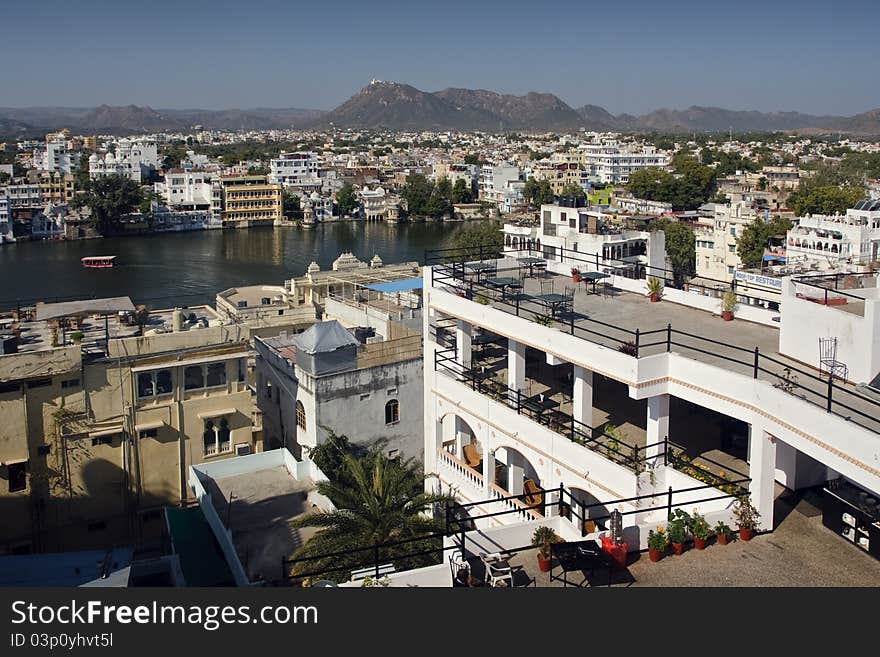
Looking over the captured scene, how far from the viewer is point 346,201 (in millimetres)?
69562

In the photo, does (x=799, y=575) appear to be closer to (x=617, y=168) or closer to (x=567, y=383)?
(x=567, y=383)

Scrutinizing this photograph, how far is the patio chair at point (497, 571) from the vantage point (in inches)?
213

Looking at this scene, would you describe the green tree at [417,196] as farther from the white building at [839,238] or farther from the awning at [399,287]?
the awning at [399,287]

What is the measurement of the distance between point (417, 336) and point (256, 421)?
269 cm

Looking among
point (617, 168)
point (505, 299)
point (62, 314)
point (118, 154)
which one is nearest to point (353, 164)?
point (118, 154)

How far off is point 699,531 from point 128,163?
257 feet

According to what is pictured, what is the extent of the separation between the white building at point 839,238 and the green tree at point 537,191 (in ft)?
117

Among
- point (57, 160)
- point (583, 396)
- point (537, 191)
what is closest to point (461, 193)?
point (537, 191)

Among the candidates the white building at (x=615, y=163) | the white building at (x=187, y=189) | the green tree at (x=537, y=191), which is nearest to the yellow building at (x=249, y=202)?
the white building at (x=187, y=189)

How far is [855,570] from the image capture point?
558 centimetres

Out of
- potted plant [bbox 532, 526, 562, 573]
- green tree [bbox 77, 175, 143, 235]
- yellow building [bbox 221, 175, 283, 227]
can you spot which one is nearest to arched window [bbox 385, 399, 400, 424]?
potted plant [bbox 532, 526, 562, 573]

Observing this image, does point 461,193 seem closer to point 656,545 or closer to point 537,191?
point 537,191

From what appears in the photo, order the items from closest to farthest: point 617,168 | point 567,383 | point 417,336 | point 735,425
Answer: point 735,425
point 567,383
point 417,336
point 617,168

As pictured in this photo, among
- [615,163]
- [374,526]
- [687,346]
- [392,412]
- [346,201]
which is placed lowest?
[392,412]
